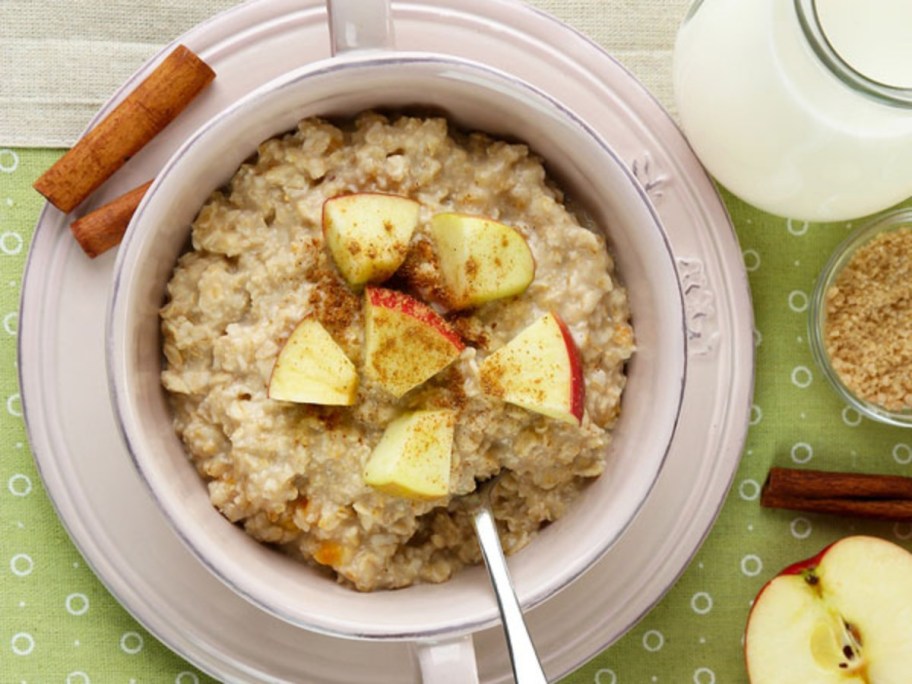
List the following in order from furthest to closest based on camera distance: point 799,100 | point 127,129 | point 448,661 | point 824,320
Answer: point 824,320, point 127,129, point 799,100, point 448,661

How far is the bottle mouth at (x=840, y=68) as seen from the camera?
1.46m

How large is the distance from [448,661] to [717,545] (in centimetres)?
63

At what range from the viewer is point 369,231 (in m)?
1.45

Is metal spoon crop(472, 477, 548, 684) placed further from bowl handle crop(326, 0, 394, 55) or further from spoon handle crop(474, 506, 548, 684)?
bowl handle crop(326, 0, 394, 55)

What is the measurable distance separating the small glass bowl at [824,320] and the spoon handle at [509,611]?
0.64m

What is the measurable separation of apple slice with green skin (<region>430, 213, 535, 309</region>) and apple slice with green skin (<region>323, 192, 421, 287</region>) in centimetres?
5

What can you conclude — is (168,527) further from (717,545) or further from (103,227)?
(717,545)

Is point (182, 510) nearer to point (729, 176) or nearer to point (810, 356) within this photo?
point (729, 176)

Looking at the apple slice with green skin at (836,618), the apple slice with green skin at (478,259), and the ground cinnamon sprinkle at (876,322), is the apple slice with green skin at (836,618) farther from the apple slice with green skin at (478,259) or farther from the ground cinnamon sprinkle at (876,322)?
the apple slice with green skin at (478,259)

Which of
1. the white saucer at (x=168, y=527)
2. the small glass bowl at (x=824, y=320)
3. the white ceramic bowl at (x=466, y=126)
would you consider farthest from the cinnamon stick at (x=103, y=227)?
the small glass bowl at (x=824, y=320)

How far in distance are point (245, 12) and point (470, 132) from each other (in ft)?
1.21

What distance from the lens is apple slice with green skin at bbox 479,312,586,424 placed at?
145 centimetres

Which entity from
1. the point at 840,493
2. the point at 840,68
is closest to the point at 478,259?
the point at 840,68

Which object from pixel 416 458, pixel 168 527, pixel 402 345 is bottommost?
pixel 168 527
